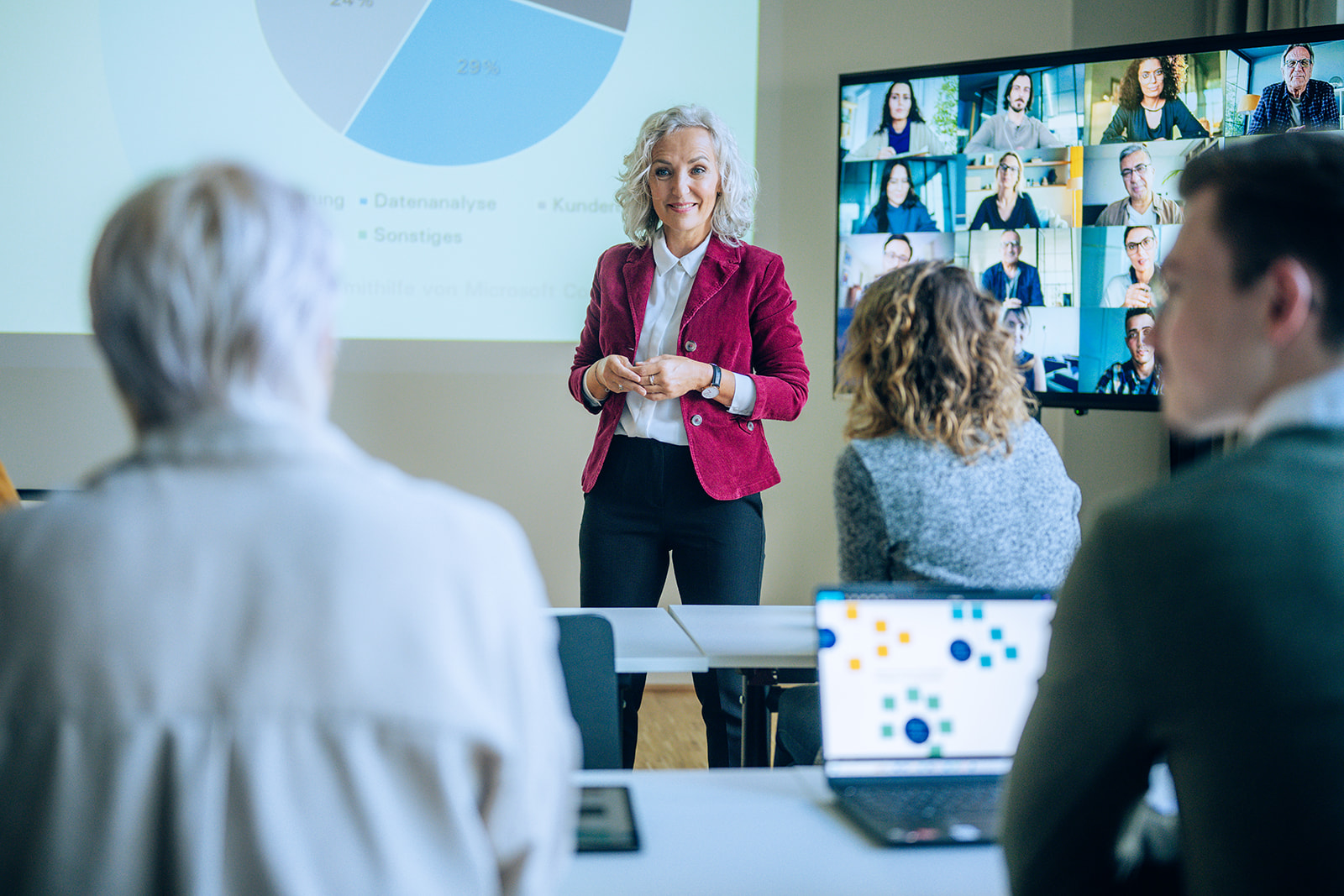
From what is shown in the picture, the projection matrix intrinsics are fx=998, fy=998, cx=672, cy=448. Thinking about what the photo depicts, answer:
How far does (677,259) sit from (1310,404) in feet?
5.69

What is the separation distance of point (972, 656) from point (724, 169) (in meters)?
1.49

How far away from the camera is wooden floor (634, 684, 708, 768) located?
3.07 meters

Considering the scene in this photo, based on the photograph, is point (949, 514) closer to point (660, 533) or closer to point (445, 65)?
point (660, 533)

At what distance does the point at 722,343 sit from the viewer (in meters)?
2.26

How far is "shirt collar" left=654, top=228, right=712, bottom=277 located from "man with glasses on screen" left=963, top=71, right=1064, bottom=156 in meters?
1.27

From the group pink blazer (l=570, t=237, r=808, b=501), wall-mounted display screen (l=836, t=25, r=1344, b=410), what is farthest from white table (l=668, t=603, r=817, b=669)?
wall-mounted display screen (l=836, t=25, r=1344, b=410)

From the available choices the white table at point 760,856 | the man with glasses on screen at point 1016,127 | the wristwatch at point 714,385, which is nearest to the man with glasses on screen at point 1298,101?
the man with glasses on screen at point 1016,127

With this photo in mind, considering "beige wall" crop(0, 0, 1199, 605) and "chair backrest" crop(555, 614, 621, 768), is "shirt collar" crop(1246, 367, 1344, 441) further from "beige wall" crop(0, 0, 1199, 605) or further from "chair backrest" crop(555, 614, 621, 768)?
"beige wall" crop(0, 0, 1199, 605)

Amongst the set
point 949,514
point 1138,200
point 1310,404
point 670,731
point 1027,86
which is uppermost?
point 1027,86

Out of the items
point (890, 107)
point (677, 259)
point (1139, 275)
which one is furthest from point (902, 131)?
point (677, 259)

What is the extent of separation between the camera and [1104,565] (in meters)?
0.67

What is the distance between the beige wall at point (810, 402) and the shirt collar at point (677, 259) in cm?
125

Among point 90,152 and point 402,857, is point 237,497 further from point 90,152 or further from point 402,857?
point 90,152

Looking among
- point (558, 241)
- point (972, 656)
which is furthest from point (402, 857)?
point (558, 241)
